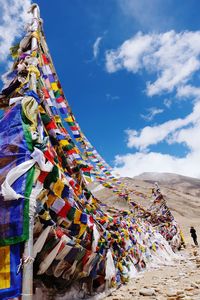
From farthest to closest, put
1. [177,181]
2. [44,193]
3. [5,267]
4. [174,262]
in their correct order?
1. [177,181]
2. [174,262]
3. [44,193]
4. [5,267]

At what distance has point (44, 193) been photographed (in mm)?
5156

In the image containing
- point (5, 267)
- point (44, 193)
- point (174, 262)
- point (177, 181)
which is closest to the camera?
point (5, 267)

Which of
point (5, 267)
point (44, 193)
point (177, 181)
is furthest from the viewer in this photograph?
point (177, 181)

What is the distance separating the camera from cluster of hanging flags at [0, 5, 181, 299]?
4.47 meters

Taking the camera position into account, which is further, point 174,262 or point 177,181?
point 177,181

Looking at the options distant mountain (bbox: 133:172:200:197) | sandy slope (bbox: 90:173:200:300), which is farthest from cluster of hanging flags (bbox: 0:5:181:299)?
distant mountain (bbox: 133:172:200:197)

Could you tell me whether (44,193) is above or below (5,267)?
above

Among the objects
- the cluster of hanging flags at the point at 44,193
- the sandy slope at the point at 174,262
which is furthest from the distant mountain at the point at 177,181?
the cluster of hanging flags at the point at 44,193

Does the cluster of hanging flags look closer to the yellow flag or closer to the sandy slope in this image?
the yellow flag

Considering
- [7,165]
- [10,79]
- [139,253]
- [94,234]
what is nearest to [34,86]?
[10,79]

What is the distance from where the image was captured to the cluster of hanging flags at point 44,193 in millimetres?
4469

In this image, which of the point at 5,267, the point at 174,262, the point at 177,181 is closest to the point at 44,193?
the point at 5,267

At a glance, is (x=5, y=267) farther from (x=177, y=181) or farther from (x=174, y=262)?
(x=177, y=181)

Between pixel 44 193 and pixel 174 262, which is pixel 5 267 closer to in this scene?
pixel 44 193
